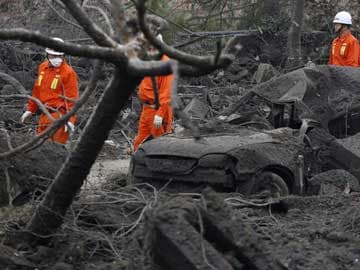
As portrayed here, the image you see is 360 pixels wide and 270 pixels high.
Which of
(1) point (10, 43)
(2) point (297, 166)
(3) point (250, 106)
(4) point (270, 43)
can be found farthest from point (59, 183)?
(4) point (270, 43)

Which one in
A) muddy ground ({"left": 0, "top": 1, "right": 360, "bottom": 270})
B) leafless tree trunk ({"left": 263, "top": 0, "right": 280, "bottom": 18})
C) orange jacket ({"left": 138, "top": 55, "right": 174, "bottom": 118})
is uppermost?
leafless tree trunk ({"left": 263, "top": 0, "right": 280, "bottom": 18})

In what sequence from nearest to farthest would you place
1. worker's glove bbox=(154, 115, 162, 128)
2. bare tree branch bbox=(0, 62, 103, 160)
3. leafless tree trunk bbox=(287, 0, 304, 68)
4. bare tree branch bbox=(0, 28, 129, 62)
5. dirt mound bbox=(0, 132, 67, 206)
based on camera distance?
bare tree branch bbox=(0, 28, 129, 62)
bare tree branch bbox=(0, 62, 103, 160)
dirt mound bbox=(0, 132, 67, 206)
worker's glove bbox=(154, 115, 162, 128)
leafless tree trunk bbox=(287, 0, 304, 68)

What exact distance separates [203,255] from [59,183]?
122 centimetres

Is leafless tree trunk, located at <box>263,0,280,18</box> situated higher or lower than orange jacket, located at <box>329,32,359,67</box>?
higher

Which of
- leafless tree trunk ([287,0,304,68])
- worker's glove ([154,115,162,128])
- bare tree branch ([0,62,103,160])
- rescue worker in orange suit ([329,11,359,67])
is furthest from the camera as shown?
leafless tree trunk ([287,0,304,68])

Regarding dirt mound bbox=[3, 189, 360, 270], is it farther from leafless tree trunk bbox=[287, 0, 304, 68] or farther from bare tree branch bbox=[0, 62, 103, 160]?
leafless tree trunk bbox=[287, 0, 304, 68]

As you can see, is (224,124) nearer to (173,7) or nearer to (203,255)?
(203,255)

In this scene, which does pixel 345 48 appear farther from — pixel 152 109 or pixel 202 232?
pixel 202 232

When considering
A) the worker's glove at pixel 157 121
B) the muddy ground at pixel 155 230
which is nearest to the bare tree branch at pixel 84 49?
the muddy ground at pixel 155 230

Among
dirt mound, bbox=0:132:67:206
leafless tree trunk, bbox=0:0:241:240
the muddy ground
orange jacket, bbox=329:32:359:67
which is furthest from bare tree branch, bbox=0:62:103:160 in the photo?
orange jacket, bbox=329:32:359:67

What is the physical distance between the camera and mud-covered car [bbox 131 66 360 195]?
28.1 feet

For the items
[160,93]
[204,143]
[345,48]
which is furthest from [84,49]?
[345,48]

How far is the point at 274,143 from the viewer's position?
9.06 meters

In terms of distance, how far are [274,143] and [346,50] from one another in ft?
18.6
